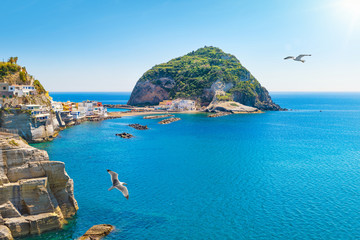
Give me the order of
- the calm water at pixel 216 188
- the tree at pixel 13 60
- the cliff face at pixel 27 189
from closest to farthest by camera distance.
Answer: the cliff face at pixel 27 189 < the calm water at pixel 216 188 < the tree at pixel 13 60

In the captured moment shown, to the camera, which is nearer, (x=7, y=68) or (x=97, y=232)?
(x=97, y=232)

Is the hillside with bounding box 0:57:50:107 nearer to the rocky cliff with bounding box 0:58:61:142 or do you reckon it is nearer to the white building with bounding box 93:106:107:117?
the rocky cliff with bounding box 0:58:61:142

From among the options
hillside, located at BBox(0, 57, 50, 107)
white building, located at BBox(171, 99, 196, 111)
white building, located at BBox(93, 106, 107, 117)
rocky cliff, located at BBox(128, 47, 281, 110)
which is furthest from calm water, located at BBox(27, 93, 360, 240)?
rocky cliff, located at BBox(128, 47, 281, 110)

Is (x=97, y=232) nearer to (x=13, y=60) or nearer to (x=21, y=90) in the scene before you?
(x=21, y=90)

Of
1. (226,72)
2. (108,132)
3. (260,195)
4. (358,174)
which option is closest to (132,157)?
(260,195)

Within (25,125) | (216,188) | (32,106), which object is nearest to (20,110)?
(32,106)

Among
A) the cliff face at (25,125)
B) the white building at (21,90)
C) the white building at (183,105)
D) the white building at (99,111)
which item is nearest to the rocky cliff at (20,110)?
the cliff face at (25,125)

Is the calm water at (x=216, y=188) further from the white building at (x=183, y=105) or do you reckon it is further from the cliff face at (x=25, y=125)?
the white building at (x=183, y=105)
